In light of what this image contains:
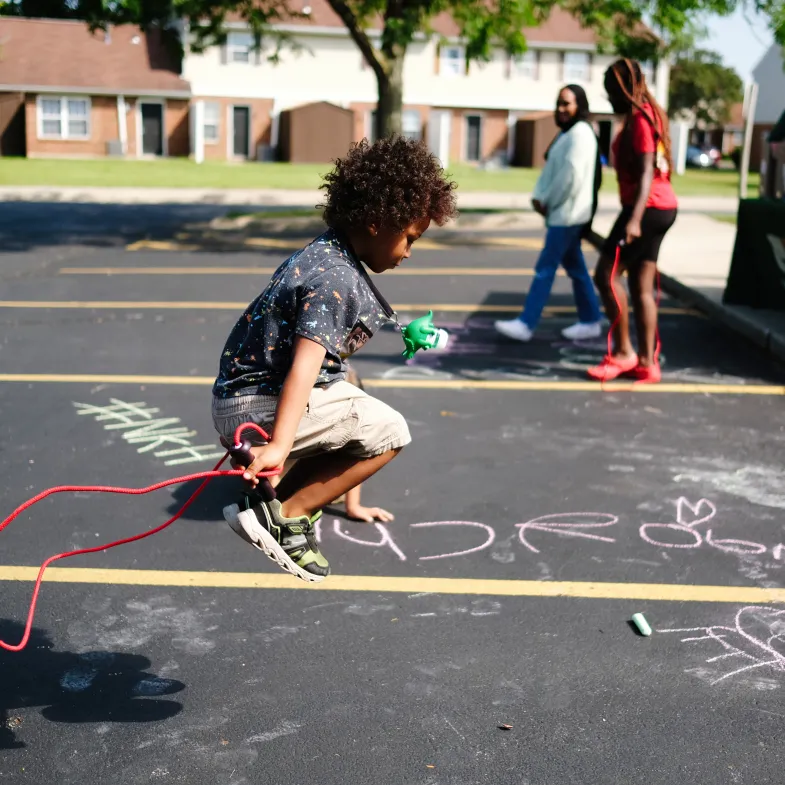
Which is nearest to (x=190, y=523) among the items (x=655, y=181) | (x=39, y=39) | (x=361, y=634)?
(x=361, y=634)

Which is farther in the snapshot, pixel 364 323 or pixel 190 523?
pixel 190 523

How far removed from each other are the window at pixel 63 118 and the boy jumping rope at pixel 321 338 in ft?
154

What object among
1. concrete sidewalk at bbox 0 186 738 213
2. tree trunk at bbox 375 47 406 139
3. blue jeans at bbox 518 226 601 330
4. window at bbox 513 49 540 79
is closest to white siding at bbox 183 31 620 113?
window at bbox 513 49 540 79

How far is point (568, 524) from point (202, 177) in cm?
3059

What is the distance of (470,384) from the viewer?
289 inches

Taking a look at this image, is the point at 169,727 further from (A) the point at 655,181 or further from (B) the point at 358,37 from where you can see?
(B) the point at 358,37

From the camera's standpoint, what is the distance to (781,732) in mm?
3082

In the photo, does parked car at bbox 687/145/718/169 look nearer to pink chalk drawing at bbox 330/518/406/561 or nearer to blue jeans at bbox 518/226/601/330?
blue jeans at bbox 518/226/601/330

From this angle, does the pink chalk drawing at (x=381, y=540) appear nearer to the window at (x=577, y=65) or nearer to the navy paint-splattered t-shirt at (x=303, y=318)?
the navy paint-splattered t-shirt at (x=303, y=318)

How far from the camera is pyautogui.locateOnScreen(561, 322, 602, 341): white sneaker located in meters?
8.66

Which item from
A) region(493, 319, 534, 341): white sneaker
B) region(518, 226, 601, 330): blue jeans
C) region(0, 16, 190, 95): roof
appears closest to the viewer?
region(518, 226, 601, 330): blue jeans

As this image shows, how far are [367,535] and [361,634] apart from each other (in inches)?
38.4

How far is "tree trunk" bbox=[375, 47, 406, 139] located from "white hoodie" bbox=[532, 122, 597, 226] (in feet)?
31.4

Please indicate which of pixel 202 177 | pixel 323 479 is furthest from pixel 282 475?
pixel 202 177
